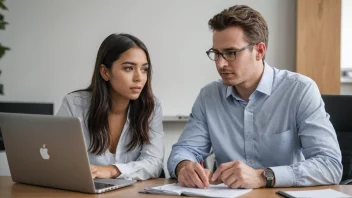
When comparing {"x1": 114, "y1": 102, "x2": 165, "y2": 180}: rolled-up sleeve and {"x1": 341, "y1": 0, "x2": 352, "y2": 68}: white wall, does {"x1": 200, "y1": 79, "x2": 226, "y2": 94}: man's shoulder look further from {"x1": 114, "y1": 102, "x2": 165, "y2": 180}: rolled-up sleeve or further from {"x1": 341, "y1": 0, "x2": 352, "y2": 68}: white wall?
{"x1": 341, "y1": 0, "x2": 352, "y2": 68}: white wall

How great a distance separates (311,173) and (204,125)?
1.89 feet

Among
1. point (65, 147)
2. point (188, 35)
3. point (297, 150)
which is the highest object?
point (188, 35)

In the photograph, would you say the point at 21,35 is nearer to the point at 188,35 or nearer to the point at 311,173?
the point at 188,35

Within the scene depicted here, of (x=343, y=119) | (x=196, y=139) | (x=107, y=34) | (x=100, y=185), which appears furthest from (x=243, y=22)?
(x=107, y=34)

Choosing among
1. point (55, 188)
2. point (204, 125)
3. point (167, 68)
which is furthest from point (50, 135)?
point (167, 68)

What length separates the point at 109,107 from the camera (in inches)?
86.6

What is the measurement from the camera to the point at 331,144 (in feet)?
5.56

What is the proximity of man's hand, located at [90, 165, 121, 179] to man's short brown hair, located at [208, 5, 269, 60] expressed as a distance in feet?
2.30

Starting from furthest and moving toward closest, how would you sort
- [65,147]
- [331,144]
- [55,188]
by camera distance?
[331,144] → [55,188] → [65,147]

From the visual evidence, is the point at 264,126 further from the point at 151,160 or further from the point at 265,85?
the point at 151,160

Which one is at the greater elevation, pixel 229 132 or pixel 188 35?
pixel 188 35

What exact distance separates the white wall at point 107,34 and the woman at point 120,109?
1.27m

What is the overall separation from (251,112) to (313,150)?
0.32 metres

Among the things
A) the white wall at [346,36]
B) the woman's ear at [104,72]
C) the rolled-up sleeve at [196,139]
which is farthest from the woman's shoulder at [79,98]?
the white wall at [346,36]
